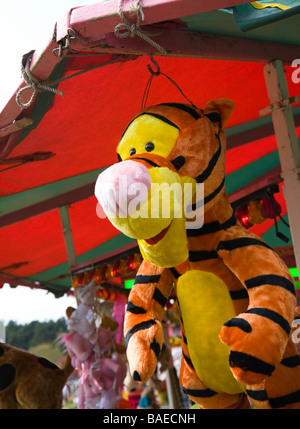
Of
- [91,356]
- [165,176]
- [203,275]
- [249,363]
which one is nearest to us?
[249,363]

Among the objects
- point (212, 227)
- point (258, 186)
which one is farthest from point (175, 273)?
point (258, 186)

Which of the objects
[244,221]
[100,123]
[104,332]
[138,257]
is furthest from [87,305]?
[100,123]

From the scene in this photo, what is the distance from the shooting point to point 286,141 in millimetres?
1742

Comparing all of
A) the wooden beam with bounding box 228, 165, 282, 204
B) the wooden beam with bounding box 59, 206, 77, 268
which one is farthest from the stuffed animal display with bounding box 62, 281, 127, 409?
the wooden beam with bounding box 228, 165, 282, 204

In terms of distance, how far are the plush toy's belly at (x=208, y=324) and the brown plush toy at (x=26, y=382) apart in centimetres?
111

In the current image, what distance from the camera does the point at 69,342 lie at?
9.28ft

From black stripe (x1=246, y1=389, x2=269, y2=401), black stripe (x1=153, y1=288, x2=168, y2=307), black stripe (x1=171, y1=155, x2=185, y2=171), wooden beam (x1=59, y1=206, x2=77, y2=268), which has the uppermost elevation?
wooden beam (x1=59, y1=206, x2=77, y2=268)

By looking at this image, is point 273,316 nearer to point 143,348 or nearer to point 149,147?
point 143,348

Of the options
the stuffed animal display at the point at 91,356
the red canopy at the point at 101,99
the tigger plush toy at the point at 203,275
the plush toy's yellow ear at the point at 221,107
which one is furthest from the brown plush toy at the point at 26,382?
the plush toy's yellow ear at the point at 221,107

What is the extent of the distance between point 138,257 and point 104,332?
→ 721mm

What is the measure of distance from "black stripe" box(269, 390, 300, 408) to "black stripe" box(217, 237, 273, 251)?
43 cm

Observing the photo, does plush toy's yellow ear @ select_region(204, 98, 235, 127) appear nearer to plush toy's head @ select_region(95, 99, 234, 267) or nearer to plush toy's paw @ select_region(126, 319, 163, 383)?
plush toy's head @ select_region(95, 99, 234, 267)

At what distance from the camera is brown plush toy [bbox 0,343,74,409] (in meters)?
2.21

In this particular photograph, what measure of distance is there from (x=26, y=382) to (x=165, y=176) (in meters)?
1.50
